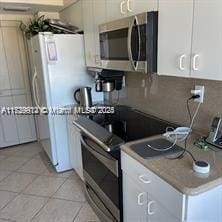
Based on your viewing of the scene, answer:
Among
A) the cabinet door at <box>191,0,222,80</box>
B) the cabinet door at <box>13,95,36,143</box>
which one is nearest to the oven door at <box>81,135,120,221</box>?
the cabinet door at <box>191,0,222,80</box>

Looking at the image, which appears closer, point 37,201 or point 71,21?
point 37,201

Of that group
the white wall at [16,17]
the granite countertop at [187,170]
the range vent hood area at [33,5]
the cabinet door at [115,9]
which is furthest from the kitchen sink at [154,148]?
the white wall at [16,17]

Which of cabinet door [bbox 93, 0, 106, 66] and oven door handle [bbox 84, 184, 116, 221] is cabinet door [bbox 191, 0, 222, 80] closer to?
cabinet door [bbox 93, 0, 106, 66]

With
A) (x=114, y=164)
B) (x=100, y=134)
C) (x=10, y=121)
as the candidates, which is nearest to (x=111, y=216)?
(x=114, y=164)

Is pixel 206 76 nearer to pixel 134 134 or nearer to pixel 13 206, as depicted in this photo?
pixel 134 134

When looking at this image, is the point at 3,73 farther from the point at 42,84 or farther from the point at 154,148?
the point at 154,148

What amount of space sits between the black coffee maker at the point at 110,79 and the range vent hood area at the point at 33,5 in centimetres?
90

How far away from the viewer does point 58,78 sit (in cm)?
255

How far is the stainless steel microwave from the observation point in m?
1.36

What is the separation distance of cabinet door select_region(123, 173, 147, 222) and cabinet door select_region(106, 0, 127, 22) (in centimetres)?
118

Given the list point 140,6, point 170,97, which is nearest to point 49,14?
point 140,6

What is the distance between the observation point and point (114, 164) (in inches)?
60.6

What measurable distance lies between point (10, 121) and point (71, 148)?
1579 mm

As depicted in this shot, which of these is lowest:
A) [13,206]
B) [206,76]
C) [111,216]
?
[13,206]
